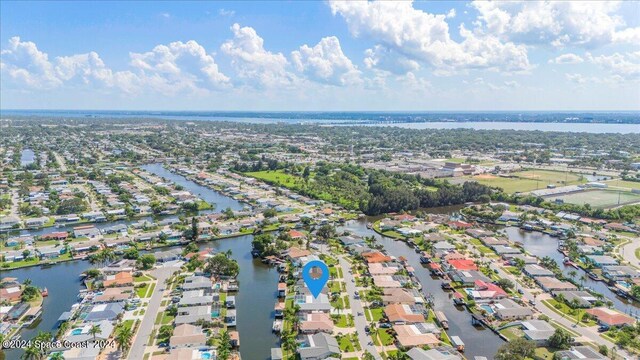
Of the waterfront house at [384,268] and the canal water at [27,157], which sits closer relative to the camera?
the waterfront house at [384,268]

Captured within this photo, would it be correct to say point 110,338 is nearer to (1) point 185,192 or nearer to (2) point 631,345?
(2) point 631,345

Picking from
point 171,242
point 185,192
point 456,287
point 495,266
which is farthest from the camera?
point 185,192

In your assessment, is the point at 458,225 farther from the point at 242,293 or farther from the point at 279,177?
the point at 279,177

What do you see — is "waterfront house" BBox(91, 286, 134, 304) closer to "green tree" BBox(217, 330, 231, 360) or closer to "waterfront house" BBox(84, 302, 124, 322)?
"waterfront house" BBox(84, 302, 124, 322)

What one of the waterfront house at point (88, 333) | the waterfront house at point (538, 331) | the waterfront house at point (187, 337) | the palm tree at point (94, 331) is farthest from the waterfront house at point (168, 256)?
the waterfront house at point (538, 331)

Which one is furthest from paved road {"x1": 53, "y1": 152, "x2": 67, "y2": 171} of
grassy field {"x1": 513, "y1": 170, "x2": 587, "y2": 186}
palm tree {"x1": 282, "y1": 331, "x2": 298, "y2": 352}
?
grassy field {"x1": 513, "y1": 170, "x2": 587, "y2": 186}

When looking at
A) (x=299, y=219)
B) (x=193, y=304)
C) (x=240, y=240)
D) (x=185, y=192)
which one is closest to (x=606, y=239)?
(x=299, y=219)

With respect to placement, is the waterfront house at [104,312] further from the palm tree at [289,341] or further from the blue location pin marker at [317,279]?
the blue location pin marker at [317,279]
